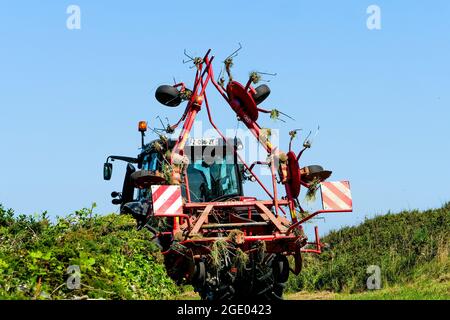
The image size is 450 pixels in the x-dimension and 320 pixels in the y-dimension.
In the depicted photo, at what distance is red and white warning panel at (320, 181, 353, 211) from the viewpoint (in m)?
12.4

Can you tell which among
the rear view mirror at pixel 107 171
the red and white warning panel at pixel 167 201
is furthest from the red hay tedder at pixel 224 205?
the rear view mirror at pixel 107 171

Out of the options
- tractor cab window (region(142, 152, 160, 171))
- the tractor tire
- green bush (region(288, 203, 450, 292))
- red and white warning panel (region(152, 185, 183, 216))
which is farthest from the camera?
green bush (region(288, 203, 450, 292))

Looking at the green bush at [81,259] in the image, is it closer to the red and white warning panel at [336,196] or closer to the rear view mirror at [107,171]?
the rear view mirror at [107,171]

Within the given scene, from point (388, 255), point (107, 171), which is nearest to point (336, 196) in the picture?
point (388, 255)

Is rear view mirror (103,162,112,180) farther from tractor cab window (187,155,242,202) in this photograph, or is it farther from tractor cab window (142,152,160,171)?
tractor cab window (187,155,242,202)

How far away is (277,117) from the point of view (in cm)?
1404

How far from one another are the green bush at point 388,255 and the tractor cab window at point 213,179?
2.05 m

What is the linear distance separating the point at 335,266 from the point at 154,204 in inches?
250

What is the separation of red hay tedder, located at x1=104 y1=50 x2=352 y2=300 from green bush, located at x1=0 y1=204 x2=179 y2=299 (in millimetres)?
686

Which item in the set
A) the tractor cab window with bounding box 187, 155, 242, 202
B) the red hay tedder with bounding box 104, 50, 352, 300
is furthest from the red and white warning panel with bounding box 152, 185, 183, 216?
the tractor cab window with bounding box 187, 155, 242, 202

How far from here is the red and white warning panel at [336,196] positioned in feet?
40.8

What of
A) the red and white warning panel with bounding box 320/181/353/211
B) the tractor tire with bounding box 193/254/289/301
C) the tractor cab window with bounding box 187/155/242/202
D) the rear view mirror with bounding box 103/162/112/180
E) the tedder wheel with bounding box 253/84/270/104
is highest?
the tedder wheel with bounding box 253/84/270/104
